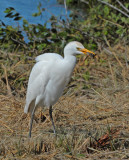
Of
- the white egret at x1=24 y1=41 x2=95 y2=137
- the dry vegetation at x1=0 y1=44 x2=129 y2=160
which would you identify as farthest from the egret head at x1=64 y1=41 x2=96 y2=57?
the dry vegetation at x1=0 y1=44 x2=129 y2=160

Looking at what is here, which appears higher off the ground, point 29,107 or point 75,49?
point 75,49

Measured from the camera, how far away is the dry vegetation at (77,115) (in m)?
2.52

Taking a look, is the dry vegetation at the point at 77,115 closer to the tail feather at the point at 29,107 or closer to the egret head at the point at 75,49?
the tail feather at the point at 29,107

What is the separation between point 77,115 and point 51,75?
0.95m

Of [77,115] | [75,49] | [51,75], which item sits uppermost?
[75,49]

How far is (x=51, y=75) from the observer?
2865 mm

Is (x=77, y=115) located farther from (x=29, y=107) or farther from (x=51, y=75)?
(x=51, y=75)

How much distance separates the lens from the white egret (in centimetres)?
273

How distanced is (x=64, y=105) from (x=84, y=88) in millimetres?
786

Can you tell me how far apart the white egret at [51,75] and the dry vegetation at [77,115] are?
0.37 m

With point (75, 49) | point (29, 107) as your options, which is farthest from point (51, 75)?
point (29, 107)

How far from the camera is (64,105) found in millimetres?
3908

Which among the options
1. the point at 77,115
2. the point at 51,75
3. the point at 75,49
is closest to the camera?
the point at 75,49

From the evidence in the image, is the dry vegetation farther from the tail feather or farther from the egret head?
the egret head
